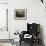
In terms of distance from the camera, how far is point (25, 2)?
155 inches

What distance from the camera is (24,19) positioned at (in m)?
3.96

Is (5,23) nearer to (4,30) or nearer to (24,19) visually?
(4,30)

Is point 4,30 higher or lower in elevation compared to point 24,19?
lower

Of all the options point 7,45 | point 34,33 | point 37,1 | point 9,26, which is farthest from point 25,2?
point 7,45

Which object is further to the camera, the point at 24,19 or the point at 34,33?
the point at 24,19

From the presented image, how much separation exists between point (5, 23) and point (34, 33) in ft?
4.23

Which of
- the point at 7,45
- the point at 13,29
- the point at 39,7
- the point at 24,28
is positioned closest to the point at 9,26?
the point at 13,29

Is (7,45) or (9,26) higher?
(9,26)

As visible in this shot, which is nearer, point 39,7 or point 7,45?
point 7,45

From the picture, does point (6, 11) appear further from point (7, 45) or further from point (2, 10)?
point (7, 45)

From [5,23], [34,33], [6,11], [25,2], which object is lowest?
[34,33]

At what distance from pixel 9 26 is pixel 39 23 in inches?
41.6

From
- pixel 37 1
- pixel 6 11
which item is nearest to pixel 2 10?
pixel 6 11

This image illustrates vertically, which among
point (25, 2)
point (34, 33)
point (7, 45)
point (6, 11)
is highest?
point (25, 2)
